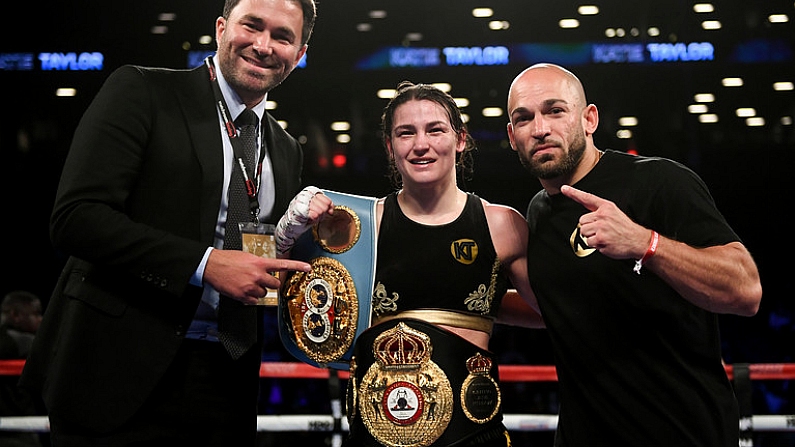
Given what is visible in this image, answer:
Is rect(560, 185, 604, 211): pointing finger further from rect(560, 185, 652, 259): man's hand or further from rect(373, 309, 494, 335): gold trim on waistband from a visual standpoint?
rect(373, 309, 494, 335): gold trim on waistband

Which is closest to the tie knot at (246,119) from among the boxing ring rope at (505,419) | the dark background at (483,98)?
the boxing ring rope at (505,419)

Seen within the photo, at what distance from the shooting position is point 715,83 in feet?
23.5

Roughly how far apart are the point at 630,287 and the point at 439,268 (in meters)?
0.43

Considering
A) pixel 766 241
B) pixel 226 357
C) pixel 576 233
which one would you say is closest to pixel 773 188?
pixel 766 241

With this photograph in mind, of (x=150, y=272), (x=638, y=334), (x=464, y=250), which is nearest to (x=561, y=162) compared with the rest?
(x=464, y=250)

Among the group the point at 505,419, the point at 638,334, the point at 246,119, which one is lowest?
the point at 505,419

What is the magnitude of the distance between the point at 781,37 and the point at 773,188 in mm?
1846

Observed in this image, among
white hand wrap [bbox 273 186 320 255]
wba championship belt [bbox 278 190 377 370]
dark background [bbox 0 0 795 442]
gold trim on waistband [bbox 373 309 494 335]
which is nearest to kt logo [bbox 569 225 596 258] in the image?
gold trim on waistband [bbox 373 309 494 335]

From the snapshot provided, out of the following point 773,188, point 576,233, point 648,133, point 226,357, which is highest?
point 648,133

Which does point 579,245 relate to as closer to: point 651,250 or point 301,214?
point 651,250

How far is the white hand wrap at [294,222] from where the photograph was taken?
65.7 inches

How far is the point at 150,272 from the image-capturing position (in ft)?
4.77

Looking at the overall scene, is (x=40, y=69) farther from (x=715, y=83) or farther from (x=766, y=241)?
(x=766, y=241)

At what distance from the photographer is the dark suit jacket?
1446 mm
